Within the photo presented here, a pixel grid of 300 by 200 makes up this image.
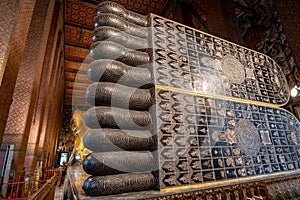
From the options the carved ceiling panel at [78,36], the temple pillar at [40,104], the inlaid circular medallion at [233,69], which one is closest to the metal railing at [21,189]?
the temple pillar at [40,104]

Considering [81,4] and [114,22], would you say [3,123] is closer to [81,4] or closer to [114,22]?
→ [114,22]

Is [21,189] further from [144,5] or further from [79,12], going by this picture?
[144,5]

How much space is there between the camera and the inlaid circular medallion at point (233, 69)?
304 cm

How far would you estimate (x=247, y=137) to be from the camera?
2.74 meters

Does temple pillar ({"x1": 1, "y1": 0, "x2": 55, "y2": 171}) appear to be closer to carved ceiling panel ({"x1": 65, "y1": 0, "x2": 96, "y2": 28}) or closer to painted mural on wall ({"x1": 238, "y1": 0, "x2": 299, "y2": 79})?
carved ceiling panel ({"x1": 65, "y1": 0, "x2": 96, "y2": 28})

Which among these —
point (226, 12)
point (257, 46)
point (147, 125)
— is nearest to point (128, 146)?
point (147, 125)

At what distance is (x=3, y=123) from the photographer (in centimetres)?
284

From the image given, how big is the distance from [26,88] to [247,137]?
524cm

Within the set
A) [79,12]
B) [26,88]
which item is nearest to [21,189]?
[26,88]

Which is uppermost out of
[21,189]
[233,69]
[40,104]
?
[40,104]

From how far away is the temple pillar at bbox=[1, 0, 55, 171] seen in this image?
4.17m

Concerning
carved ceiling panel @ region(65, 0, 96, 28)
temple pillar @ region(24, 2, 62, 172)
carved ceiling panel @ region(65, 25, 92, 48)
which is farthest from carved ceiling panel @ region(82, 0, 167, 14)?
carved ceiling panel @ region(65, 25, 92, 48)

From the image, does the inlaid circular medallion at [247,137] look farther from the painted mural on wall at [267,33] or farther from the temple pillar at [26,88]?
the painted mural on wall at [267,33]

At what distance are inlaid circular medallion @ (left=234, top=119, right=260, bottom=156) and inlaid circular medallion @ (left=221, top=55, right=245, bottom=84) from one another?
775 mm
